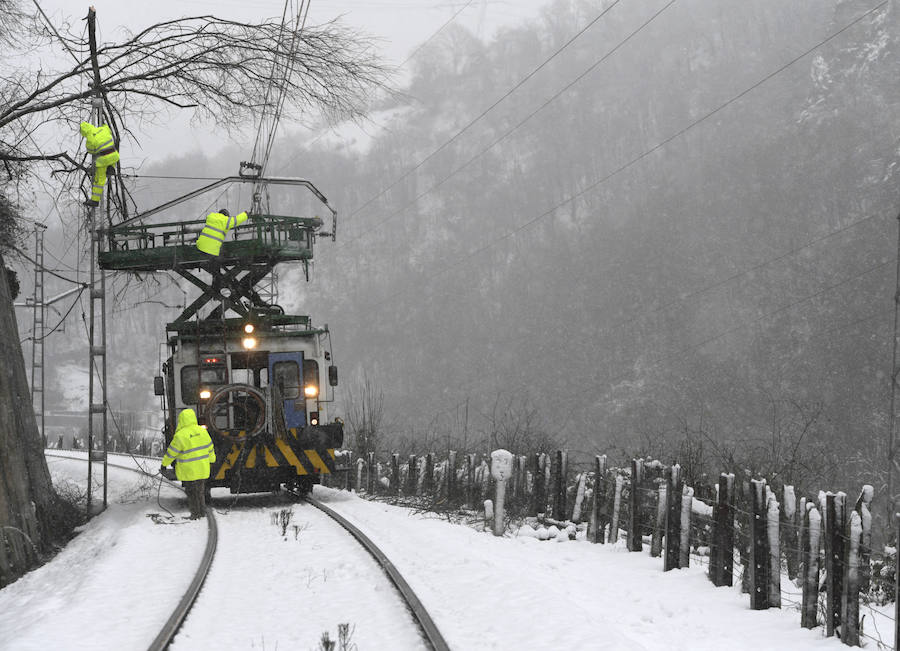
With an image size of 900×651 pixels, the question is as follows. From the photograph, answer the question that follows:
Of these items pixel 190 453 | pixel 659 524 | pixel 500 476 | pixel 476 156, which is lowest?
pixel 659 524

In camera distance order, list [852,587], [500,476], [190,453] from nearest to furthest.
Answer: [852,587]
[500,476]
[190,453]

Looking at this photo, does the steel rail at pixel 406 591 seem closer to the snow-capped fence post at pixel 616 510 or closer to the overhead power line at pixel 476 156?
the snow-capped fence post at pixel 616 510

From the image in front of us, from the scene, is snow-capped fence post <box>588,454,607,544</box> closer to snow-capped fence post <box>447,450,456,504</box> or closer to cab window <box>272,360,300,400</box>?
snow-capped fence post <box>447,450,456,504</box>

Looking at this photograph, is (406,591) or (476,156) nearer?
(406,591)

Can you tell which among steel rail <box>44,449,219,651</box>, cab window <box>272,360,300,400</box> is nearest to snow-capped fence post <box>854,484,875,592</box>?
steel rail <box>44,449,219,651</box>

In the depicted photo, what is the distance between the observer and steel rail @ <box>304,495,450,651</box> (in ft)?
20.4

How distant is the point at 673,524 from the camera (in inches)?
361

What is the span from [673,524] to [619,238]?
10166cm

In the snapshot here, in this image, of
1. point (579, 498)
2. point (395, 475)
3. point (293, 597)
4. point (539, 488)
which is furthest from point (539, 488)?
point (293, 597)

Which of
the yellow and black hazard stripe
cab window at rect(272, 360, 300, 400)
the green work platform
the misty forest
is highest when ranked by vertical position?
the misty forest

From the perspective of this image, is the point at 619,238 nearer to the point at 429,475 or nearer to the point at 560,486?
the point at 429,475

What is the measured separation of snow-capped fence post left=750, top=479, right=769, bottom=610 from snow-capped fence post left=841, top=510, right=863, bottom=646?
3.57 ft

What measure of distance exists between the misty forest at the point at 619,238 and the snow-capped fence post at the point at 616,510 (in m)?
45.9

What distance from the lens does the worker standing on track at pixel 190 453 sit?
1283 centimetres
